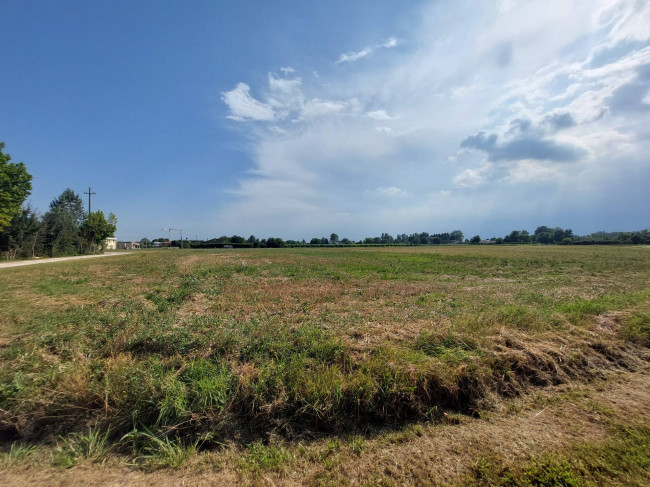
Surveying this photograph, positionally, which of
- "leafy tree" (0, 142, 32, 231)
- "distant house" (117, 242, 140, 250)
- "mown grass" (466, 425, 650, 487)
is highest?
"leafy tree" (0, 142, 32, 231)

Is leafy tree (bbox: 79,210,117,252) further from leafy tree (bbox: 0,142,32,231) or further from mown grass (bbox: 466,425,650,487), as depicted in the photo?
mown grass (bbox: 466,425,650,487)

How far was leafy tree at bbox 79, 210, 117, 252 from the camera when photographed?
5612 centimetres

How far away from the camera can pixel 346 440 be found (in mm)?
3133

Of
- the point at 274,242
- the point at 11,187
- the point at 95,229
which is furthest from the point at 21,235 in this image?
the point at 274,242

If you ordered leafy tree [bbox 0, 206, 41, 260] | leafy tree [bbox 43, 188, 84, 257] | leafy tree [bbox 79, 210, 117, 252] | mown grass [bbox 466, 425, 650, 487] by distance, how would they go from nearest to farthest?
mown grass [bbox 466, 425, 650, 487]
leafy tree [bbox 0, 206, 41, 260]
leafy tree [bbox 43, 188, 84, 257]
leafy tree [bbox 79, 210, 117, 252]

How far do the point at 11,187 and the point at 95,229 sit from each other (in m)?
26.0

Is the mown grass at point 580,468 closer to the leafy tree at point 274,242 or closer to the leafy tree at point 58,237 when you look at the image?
the leafy tree at point 58,237

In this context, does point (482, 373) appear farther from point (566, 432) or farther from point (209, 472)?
point (209, 472)

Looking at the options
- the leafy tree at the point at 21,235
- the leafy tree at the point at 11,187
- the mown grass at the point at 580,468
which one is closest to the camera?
the mown grass at the point at 580,468

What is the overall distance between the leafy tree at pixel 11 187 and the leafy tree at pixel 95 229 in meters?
23.4

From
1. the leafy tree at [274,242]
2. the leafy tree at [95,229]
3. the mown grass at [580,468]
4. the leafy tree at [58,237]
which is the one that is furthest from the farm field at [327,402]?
the leafy tree at [274,242]

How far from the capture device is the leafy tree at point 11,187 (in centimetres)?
3130

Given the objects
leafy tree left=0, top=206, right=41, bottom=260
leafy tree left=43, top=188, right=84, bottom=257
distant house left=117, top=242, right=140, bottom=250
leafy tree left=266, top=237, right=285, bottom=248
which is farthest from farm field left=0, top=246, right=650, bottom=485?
distant house left=117, top=242, right=140, bottom=250

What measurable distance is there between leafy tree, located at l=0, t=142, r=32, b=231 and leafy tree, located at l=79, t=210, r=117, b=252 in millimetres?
23375
